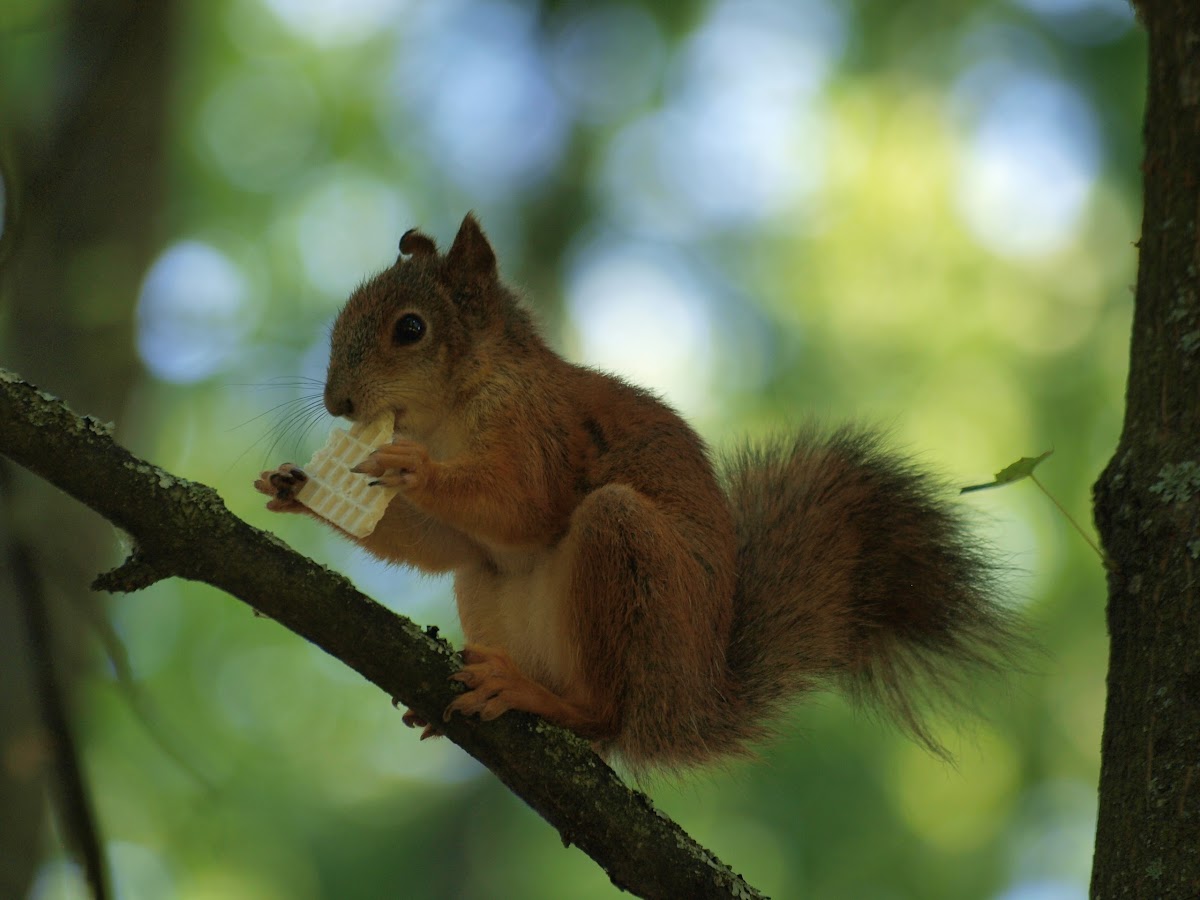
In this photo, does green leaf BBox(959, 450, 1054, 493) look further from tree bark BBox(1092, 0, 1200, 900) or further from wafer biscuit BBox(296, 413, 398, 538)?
wafer biscuit BBox(296, 413, 398, 538)

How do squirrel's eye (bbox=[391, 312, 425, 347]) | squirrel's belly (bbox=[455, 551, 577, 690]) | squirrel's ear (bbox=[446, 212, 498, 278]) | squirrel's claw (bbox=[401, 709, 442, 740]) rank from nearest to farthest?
squirrel's claw (bbox=[401, 709, 442, 740])
squirrel's belly (bbox=[455, 551, 577, 690])
squirrel's eye (bbox=[391, 312, 425, 347])
squirrel's ear (bbox=[446, 212, 498, 278])

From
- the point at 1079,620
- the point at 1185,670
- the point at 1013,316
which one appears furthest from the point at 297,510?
the point at 1013,316

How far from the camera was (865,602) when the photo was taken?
3488mm

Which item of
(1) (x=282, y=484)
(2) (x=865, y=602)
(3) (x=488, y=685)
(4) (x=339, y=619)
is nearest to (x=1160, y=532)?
(2) (x=865, y=602)

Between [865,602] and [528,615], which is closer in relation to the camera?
[528,615]

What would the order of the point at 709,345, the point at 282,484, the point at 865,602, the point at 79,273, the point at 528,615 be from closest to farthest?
the point at 282,484
the point at 528,615
the point at 865,602
the point at 79,273
the point at 709,345

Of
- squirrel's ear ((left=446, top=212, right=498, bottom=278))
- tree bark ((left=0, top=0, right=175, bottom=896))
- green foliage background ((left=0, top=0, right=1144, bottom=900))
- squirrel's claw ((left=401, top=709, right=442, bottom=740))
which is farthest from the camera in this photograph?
green foliage background ((left=0, top=0, right=1144, bottom=900))

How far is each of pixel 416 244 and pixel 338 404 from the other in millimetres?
835

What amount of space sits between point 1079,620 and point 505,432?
19.7 ft

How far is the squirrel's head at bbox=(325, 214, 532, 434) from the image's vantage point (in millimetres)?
3377

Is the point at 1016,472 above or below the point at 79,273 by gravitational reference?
below

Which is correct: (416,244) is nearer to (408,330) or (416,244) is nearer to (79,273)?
(408,330)

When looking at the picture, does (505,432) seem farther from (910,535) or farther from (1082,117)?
(1082,117)

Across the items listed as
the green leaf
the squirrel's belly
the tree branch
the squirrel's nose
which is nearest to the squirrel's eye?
the squirrel's nose
